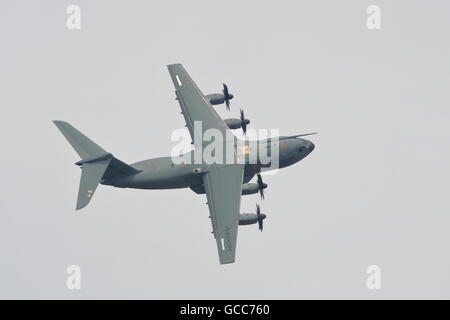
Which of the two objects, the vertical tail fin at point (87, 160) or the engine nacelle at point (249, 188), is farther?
the engine nacelle at point (249, 188)

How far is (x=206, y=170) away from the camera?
100188 millimetres

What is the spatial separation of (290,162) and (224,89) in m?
10.4

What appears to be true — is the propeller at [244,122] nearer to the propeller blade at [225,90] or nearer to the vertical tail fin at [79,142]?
the propeller blade at [225,90]

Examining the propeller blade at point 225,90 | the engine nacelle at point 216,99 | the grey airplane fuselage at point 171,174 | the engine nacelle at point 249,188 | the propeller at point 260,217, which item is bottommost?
the propeller at point 260,217

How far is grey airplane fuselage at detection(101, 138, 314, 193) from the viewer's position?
331 ft

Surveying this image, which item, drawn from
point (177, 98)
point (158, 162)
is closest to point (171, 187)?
point (158, 162)

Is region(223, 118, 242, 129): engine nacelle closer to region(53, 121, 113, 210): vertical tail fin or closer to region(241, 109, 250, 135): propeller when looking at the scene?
region(241, 109, 250, 135): propeller

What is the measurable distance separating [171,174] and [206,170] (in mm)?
3503

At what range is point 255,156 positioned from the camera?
333ft

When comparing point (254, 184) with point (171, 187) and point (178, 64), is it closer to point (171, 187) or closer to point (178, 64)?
point (171, 187)

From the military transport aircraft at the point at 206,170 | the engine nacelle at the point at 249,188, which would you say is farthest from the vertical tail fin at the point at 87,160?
the engine nacelle at the point at 249,188

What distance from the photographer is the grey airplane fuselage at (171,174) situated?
100750 millimetres

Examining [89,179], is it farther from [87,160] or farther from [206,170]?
[206,170]

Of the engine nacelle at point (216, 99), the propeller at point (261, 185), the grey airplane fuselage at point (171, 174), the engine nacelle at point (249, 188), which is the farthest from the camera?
the engine nacelle at point (216, 99)
